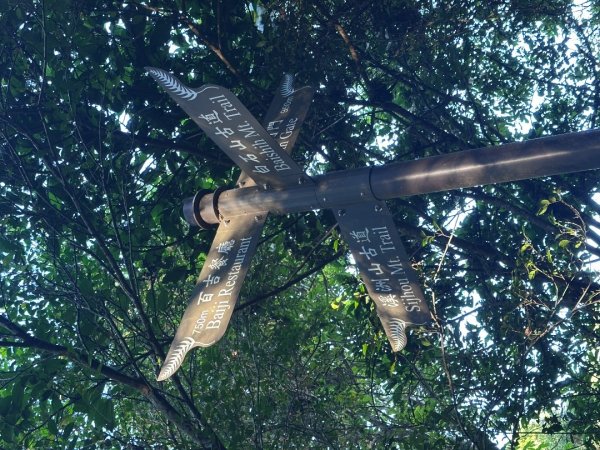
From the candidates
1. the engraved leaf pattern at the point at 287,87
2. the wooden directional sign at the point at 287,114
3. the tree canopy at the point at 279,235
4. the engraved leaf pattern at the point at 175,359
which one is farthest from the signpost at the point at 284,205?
the tree canopy at the point at 279,235

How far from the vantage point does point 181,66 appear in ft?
18.1

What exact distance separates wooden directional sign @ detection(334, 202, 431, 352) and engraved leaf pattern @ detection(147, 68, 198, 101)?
0.80 metres

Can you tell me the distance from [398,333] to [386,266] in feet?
0.96

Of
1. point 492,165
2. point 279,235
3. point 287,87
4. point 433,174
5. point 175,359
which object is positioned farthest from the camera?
point 279,235

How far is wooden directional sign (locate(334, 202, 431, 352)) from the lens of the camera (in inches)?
114

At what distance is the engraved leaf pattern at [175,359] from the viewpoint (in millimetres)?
2916

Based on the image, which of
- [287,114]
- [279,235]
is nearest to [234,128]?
[287,114]

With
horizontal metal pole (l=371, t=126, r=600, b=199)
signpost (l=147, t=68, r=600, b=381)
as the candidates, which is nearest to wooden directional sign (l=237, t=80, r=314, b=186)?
signpost (l=147, t=68, r=600, b=381)

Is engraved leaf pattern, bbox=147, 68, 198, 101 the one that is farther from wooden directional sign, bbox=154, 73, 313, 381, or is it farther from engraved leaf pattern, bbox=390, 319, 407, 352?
engraved leaf pattern, bbox=390, 319, 407, 352

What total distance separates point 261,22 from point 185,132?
1.12 metres

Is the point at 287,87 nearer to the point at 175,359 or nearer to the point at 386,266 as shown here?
the point at 386,266

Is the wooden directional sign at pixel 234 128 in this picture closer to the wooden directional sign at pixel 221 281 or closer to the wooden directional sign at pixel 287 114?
the wooden directional sign at pixel 221 281

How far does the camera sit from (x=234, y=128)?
2957 mm

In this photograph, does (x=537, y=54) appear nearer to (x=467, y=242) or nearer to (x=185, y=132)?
(x=467, y=242)
